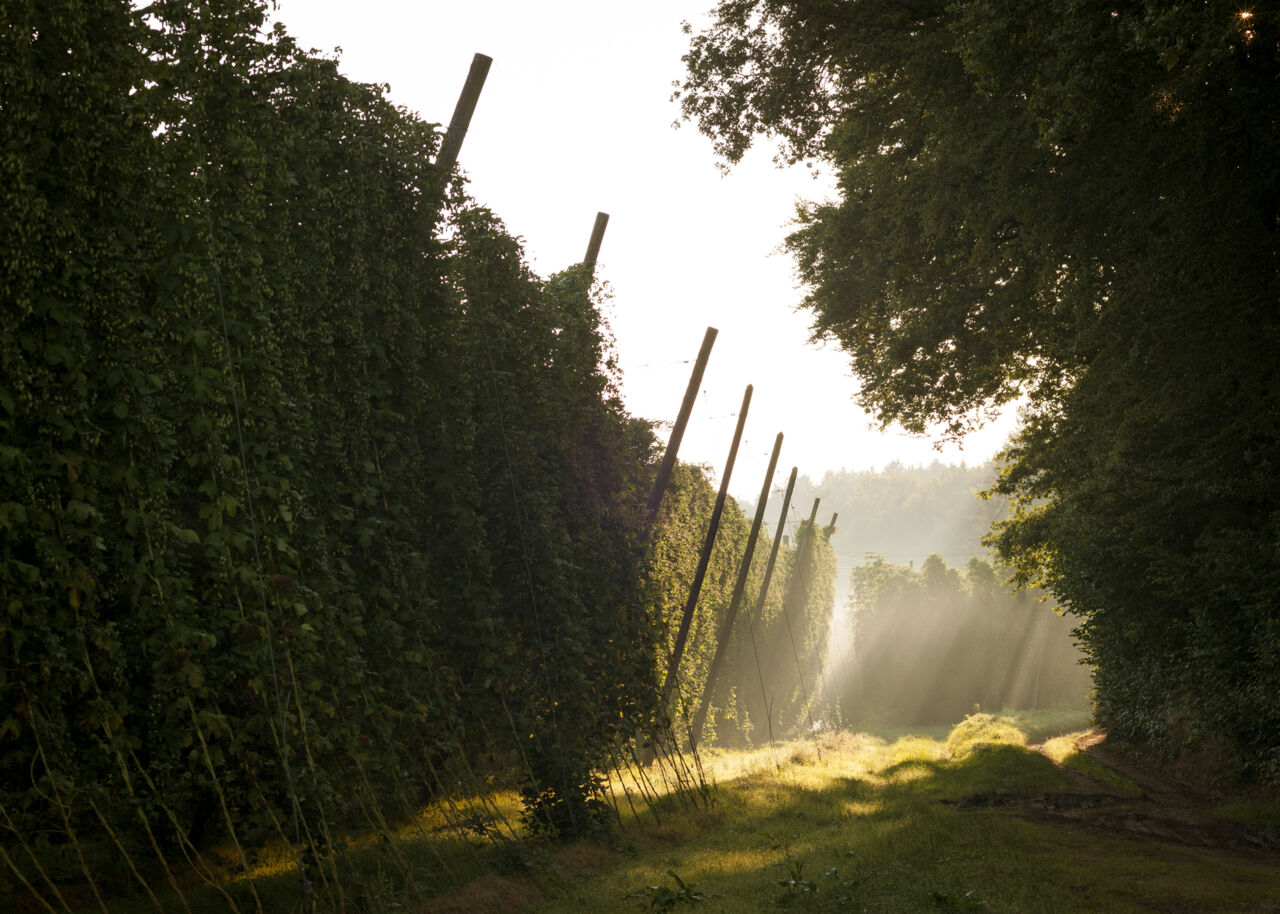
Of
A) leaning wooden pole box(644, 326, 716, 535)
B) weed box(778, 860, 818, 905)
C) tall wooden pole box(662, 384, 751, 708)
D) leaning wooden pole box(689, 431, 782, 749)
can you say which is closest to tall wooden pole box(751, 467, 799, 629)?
leaning wooden pole box(689, 431, 782, 749)

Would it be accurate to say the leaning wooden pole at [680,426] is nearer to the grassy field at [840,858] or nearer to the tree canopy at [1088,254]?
the tree canopy at [1088,254]

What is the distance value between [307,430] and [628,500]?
302 inches

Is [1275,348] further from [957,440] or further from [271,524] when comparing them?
[271,524]

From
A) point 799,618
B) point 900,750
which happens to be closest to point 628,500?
point 900,750

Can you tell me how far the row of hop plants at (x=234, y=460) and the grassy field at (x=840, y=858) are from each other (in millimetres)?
667

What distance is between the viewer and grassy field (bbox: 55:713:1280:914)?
26.0 feet

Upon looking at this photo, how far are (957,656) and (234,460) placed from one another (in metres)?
62.0

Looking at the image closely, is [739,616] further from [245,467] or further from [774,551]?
[245,467]

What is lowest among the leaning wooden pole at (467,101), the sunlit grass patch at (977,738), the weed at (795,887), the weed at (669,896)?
the sunlit grass patch at (977,738)

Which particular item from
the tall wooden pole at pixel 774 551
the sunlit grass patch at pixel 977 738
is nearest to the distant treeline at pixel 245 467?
the sunlit grass patch at pixel 977 738

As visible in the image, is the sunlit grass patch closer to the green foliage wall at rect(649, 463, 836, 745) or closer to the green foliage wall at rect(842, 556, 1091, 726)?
the green foliage wall at rect(649, 463, 836, 745)

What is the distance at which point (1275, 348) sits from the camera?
13.1 meters

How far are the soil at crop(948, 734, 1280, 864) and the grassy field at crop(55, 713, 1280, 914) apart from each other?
0.17ft

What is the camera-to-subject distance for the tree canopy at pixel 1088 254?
38.4 ft
